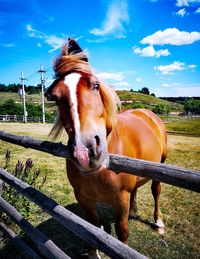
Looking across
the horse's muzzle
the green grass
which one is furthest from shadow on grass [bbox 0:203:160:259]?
the green grass

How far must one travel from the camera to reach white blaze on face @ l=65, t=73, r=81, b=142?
2.00 metres

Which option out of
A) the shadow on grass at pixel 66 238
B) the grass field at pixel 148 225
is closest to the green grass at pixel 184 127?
the grass field at pixel 148 225

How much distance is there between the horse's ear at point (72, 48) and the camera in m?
2.59

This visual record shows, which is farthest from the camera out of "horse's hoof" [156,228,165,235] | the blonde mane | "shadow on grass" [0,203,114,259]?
"horse's hoof" [156,228,165,235]

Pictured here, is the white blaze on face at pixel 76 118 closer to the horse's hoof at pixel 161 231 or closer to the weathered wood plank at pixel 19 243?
the weathered wood plank at pixel 19 243

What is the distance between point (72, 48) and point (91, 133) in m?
1.13

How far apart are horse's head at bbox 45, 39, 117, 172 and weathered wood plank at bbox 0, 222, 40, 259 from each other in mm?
1801

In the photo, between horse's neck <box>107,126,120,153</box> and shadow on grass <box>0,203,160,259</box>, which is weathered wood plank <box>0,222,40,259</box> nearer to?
shadow on grass <box>0,203,160,259</box>

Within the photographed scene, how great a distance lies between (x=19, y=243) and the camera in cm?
345

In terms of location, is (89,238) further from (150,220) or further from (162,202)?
(162,202)

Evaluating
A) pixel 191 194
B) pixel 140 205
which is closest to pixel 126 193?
pixel 140 205

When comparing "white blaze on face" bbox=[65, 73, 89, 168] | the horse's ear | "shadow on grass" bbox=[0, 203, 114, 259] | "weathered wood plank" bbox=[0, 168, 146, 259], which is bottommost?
"shadow on grass" bbox=[0, 203, 114, 259]

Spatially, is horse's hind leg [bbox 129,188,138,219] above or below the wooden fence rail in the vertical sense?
below

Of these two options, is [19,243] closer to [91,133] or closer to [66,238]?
[66,238]
